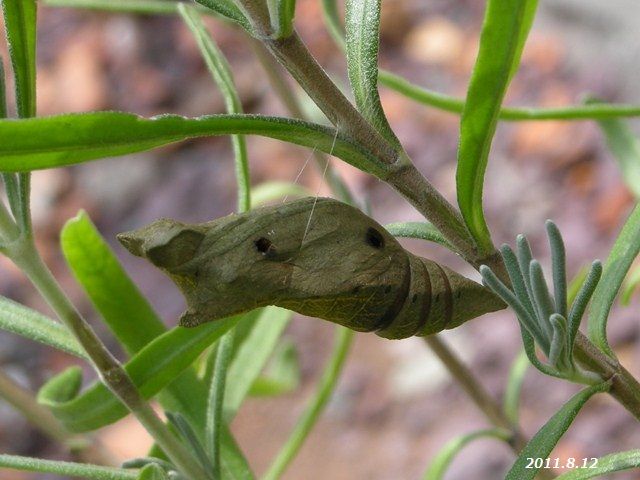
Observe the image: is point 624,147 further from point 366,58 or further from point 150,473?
point 150,473

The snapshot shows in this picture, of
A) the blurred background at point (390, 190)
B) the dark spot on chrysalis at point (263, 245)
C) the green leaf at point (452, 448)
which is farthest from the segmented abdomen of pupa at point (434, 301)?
the blurred background at point (390, 190)

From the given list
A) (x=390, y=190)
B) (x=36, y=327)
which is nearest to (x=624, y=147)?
(x=36, y=327)

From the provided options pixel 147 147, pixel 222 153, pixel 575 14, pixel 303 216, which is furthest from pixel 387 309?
pixel 222 153

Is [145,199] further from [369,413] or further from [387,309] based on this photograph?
[387,309]

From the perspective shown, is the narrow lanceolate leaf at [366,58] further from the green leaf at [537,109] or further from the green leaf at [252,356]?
the green leaf at [252,356]

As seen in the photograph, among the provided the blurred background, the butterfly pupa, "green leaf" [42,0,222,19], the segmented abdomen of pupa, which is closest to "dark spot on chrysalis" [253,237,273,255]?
the butterfly pupa

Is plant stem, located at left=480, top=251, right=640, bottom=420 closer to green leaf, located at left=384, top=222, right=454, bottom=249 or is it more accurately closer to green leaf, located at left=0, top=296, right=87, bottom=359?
green leaf, located at left=384, top=222, right=454, bottom=249
